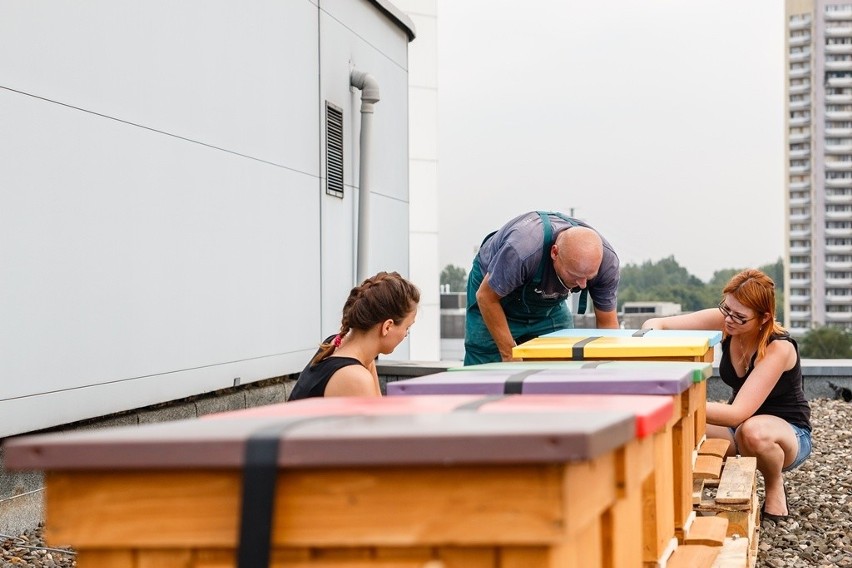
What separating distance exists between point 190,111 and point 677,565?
4936 mm

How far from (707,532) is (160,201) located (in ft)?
13.9

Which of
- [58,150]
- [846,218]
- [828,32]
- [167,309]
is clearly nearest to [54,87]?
[58,150]

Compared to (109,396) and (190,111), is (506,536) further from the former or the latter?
(190,111)

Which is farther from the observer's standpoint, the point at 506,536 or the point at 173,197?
the point at 173,197

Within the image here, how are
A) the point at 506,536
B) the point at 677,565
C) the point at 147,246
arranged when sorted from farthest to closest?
the point at 147,246
the point at 677,565
the point at 506,536

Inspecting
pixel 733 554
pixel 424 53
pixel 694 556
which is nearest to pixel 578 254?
pixel 733 554

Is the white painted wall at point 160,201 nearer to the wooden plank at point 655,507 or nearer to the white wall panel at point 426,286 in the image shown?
the wooden plank at point 655,507

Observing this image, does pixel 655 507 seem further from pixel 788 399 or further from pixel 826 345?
pixel 826 345

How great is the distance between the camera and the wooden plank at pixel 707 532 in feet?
11.3

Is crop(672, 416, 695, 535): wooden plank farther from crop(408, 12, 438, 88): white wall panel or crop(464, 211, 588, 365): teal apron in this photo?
crop(408, 12, 438, 88): white wall panel

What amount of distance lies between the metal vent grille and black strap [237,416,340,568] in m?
7.94

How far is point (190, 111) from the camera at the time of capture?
6.97 meters

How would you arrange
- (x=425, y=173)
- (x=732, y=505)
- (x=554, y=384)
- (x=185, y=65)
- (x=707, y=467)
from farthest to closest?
(x=425, y=173) → (x=185, y=65) → (x=707, y=467) → (x=732, y=505) → (x=554, y=384)

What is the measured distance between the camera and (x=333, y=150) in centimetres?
970
